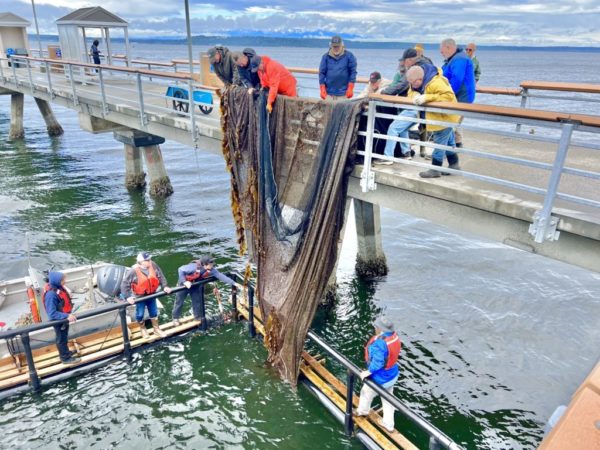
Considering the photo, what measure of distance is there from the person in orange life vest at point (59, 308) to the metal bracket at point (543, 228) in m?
6.89

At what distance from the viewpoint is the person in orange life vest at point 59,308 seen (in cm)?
737

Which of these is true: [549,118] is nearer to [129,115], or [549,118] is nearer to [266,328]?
[266,328]

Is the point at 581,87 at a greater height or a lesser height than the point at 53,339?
greater

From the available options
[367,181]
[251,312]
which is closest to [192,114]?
[251,312]

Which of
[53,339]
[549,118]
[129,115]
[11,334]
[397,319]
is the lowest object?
[397,319]

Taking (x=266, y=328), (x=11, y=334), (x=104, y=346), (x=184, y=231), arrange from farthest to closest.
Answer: (x=184, y=231) → (x=104, y=346) → (x=266, y=328) → (x=11, y=334)

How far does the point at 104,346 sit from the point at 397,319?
20.3ft

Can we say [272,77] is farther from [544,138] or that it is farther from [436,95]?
[544,138]

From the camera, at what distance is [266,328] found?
783cm

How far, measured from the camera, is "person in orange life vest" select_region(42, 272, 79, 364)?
737cm

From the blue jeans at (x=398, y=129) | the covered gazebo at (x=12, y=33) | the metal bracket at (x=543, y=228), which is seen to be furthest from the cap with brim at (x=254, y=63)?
the covered gazebo at (x=12, y=33)

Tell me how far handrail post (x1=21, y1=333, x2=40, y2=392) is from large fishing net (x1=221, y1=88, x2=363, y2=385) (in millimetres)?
3739

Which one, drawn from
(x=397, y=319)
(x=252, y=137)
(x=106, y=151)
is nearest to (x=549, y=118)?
(x=252, y=137)

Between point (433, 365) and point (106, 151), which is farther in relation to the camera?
point (106, 151)
